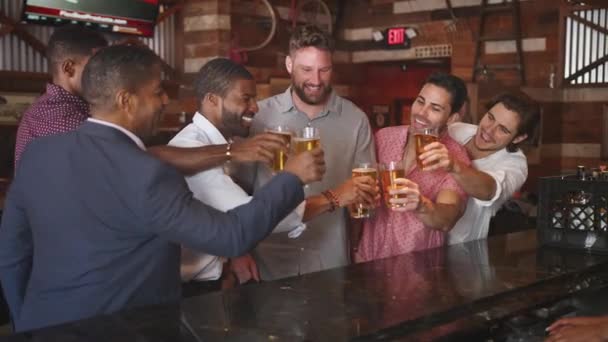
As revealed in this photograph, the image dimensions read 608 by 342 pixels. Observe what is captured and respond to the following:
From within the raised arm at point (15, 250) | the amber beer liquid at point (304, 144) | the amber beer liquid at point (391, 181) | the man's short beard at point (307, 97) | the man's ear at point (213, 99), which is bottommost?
the raised arm at point (15, 250)

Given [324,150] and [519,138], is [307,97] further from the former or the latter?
[519,138]

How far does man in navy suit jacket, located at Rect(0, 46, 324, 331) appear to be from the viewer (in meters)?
1.67

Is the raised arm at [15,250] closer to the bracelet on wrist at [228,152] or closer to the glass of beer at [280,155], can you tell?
the bracelet on wrist at [228,152]

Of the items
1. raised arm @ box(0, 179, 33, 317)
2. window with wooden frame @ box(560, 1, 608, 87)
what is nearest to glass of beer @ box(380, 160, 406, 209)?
raised arm @ box(0, 179, 33, 317)

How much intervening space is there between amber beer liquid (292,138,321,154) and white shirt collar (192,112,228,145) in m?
0.30

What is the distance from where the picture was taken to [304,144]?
86.7 inches

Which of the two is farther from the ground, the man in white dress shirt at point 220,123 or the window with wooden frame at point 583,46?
the window with wooden frame at point 583,46

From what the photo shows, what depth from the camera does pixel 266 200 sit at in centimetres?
178

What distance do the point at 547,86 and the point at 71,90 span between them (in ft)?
18.5

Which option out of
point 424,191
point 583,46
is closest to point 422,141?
point 424,191

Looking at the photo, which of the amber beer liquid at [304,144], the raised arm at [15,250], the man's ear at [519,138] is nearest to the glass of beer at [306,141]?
the amber beer liquid at [304,144]

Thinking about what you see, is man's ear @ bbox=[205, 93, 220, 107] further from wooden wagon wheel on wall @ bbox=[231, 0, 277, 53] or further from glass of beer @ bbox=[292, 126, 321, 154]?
wooden wagon wheel on wall @ bbox=[231, 0, 277, 53]

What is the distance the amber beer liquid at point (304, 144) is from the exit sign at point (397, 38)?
6166 millimetres

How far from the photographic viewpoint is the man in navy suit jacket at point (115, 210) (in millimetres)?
1668
